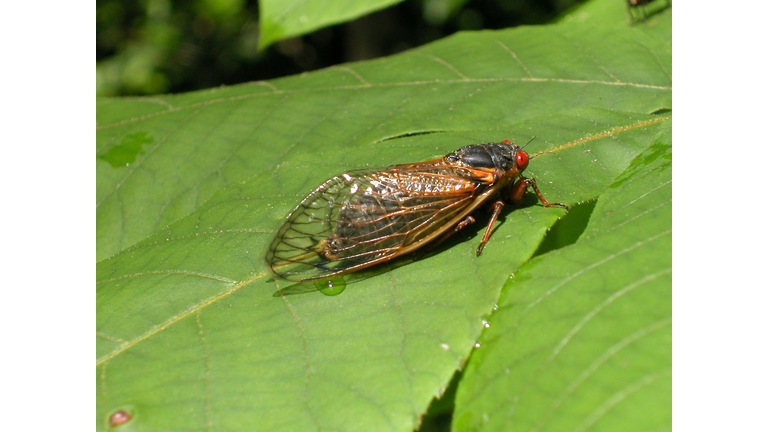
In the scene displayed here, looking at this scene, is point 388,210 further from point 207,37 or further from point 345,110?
point 207,37

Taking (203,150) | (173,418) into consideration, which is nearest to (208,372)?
(173,418)

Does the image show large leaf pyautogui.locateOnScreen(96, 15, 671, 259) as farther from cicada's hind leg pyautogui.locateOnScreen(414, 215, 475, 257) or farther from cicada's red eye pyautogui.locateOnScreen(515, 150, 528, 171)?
cicada's hind leg pyautogui.locateOnScreen(414, 215, 475, 257)

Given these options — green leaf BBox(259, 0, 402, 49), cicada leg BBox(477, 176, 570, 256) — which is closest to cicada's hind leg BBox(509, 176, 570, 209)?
cicada leg BBox(477, 176, 570, 256)

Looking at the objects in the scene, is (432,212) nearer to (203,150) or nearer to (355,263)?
(355,263)

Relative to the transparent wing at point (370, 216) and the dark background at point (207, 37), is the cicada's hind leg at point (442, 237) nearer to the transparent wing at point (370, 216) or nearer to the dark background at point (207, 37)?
the transparent wing at point (370, 216)

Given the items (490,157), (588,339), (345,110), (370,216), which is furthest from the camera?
(345,110)

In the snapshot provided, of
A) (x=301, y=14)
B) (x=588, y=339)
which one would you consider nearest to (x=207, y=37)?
(x=301, y=14)
